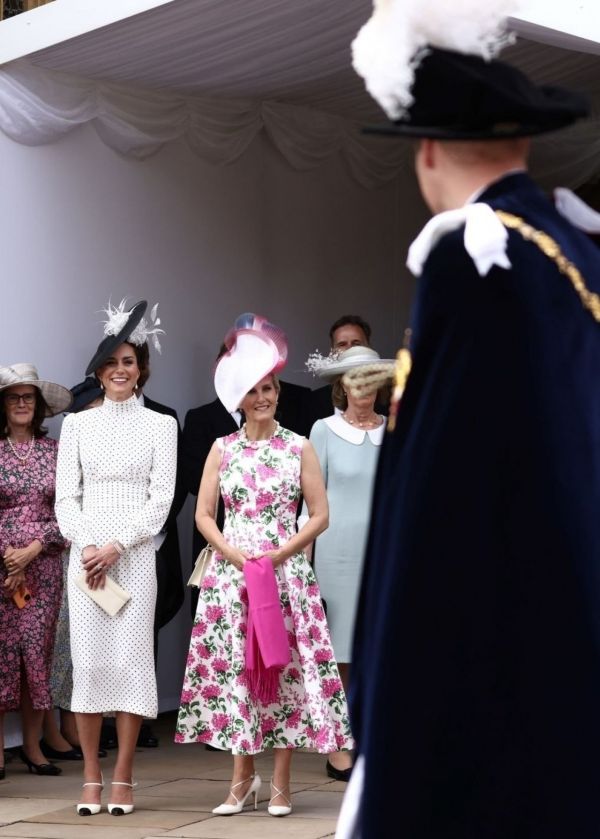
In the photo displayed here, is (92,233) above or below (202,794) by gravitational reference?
above

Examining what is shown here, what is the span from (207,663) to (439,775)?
372 cm

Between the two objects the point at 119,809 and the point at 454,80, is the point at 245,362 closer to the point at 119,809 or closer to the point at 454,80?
the point at 119,809

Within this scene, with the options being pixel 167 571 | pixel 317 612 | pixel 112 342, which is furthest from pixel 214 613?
pixel 167 571

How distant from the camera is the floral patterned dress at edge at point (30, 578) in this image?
6.82 metres

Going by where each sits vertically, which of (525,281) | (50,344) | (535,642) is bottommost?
(535,642)

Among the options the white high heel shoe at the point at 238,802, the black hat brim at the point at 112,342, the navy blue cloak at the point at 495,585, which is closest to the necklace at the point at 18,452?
the black hat brim at the point at 112,342

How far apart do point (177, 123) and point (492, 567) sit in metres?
6.43

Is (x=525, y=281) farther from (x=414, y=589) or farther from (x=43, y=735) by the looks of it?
(x=43, y=735)

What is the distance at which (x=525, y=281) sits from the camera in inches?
83.1

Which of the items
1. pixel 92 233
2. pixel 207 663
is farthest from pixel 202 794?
pixel 92 233

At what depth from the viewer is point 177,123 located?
323 inches

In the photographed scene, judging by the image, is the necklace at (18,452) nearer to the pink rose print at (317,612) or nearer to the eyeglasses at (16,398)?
the eyeglasses at (16,398)

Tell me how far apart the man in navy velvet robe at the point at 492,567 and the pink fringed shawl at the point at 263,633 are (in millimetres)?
3396

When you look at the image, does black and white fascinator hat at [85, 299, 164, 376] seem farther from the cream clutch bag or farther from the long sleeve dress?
the cream clutch bag
